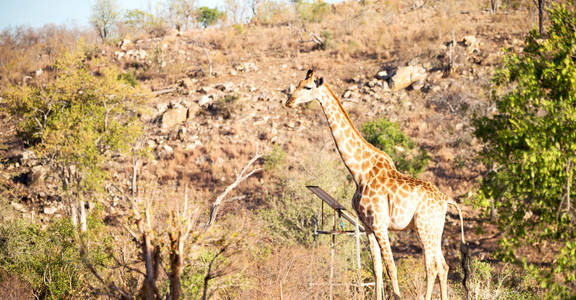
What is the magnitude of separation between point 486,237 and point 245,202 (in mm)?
12262

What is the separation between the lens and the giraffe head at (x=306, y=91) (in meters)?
7.65

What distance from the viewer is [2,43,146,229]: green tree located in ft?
77.3

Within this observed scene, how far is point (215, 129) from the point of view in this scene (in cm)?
3572

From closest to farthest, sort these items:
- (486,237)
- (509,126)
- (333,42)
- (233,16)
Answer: (509,126) < (486,237) < (333,42) < (233,16)

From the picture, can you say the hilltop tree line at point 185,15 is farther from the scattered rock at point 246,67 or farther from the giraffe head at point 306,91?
the giraffe head at point 306,91

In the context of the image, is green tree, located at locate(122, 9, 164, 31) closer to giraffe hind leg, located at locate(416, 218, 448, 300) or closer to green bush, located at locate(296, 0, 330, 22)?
green bush, located at locate(296, 0, 330, 22)

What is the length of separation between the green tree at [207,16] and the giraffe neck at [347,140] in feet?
183

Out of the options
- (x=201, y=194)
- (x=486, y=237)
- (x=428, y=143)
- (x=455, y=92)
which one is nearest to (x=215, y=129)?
(x=201, y=194)

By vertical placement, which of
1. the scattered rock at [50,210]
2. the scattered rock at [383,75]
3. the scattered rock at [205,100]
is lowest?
the scattered rock at [50,210]

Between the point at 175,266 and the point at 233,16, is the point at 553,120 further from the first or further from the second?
the point at 233,16

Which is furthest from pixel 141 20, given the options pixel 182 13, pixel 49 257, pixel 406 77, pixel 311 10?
pixel 49 257

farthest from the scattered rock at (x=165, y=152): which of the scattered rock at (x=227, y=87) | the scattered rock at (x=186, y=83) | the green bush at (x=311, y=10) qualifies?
the green bush at (x=311, y=10)

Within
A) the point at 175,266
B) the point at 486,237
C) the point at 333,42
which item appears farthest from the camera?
the point at 333,42

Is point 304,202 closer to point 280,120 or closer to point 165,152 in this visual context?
point 165,152
